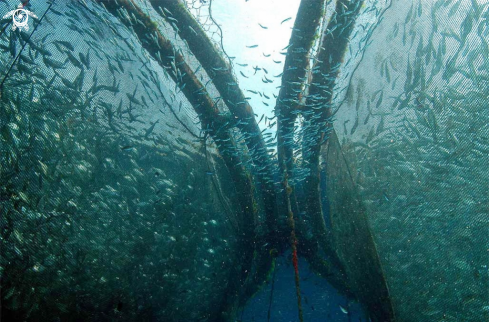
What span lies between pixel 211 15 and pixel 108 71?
167cm

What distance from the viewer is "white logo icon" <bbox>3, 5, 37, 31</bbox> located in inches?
131

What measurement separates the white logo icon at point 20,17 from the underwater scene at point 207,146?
0.6 inches

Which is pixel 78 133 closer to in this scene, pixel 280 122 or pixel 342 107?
pixel 280 122

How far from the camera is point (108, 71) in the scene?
3760 mm

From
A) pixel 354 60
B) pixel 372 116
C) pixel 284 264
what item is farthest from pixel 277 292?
pixel 354 60

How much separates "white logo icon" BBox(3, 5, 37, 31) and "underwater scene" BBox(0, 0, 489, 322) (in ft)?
0.05

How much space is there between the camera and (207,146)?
456 cm

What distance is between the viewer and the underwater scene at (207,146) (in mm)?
3314

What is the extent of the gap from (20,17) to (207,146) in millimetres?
2785

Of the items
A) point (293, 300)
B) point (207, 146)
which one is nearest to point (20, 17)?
point (207, 146)

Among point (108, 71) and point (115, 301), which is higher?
point (108, 71)
